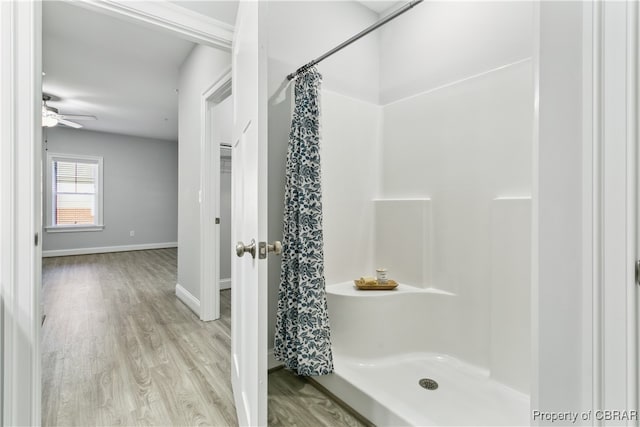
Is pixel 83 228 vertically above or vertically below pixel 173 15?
below

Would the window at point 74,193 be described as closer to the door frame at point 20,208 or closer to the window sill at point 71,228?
the window sill at point 71,228

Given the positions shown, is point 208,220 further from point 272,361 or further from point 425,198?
point 425,198

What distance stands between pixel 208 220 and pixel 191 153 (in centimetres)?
87

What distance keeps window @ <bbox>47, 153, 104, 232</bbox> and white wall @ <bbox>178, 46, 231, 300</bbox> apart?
418 cm

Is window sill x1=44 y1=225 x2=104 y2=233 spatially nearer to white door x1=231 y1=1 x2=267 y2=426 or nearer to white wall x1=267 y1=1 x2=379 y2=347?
white wall x1=267 y1=1 x2=379 y2=347

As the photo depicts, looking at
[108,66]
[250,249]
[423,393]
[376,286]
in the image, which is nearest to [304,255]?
[376,286]

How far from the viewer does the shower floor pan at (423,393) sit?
1415mm

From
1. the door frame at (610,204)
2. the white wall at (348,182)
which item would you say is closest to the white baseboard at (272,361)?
the white wall at (348,182)

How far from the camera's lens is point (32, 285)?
3.87 feet

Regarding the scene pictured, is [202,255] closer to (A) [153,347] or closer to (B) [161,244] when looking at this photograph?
(A) [153,347]

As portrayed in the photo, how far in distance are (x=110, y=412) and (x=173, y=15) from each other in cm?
217

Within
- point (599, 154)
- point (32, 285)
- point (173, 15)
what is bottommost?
point (32, 285)

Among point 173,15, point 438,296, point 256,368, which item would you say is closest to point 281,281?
point 256,368

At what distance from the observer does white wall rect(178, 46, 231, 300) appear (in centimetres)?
281
